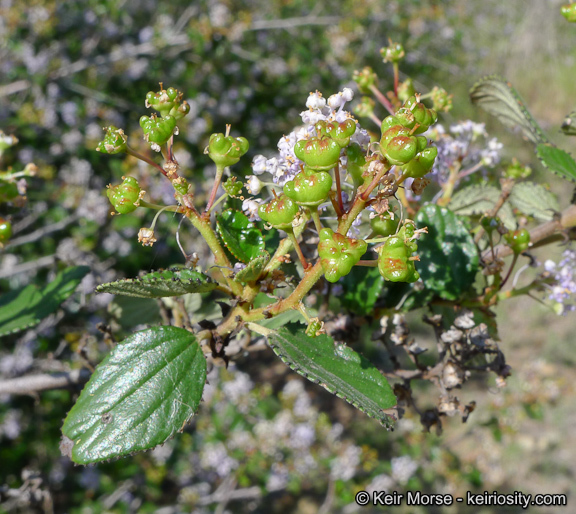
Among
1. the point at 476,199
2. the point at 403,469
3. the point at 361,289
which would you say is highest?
the point at 476,199

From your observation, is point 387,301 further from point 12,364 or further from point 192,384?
point 12,364

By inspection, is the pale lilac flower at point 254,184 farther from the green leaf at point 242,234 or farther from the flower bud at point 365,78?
the flower bud at point 365,78

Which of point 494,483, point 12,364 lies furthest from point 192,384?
point 494,483

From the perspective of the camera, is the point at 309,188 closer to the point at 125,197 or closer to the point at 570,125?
the point at 125,197

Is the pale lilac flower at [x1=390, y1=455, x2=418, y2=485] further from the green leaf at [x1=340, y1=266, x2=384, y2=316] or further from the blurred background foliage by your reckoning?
the green leaf at [x1=340, y1=266, x2=384, y2=316]

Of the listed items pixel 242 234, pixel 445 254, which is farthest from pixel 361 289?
pixel 242 234

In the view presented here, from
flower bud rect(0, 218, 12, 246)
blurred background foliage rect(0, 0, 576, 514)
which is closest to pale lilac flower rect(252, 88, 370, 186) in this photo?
flower bud rect(0, 218, 12, 246)
